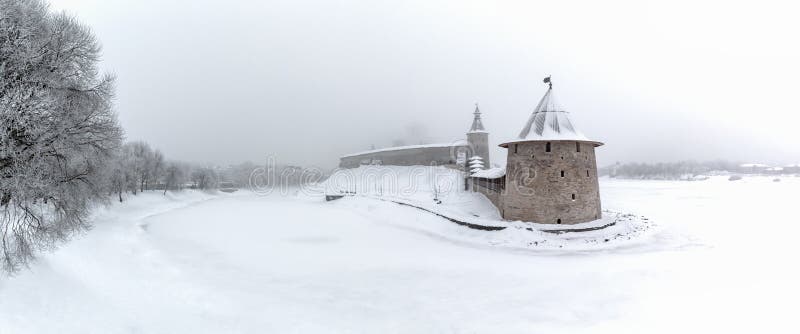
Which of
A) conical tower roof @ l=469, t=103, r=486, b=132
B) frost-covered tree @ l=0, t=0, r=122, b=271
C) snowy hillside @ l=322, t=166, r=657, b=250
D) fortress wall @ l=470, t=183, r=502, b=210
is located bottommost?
snowy hillside @ l=322, t=166, r=657, b=250

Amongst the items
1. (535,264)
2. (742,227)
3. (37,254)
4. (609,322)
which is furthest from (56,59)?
(742,227)

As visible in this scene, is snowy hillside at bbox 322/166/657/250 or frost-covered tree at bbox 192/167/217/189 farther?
frost-covered tree at bbox 192/167/217/189

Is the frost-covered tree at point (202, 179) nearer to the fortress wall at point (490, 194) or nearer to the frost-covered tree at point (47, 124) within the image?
the fortress wall at point (490, 194)

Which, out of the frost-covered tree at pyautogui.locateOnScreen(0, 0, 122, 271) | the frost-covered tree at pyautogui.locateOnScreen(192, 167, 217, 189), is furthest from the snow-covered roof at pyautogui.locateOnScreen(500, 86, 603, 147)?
the frost-covered tree at pyautogui.locateOnScreen(192, 167, 217, 189)

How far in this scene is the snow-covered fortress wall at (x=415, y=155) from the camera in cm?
3778

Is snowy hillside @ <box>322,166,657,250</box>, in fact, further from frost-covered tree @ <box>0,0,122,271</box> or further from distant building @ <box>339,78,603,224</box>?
frost-covered tree @ <box>0,0,122,271</box>

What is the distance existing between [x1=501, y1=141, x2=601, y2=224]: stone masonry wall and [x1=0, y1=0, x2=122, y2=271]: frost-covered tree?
15.2 m

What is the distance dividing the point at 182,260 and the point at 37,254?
119 inches

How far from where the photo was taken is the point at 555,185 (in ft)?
51.6

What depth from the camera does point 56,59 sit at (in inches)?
279

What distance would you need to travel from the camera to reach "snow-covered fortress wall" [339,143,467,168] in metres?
37.8

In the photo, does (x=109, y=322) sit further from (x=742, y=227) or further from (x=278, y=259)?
(x=742, y=227)

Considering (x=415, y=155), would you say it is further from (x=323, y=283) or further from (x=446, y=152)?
(x=323, y=283)

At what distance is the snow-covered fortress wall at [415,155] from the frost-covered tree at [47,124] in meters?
31.6
